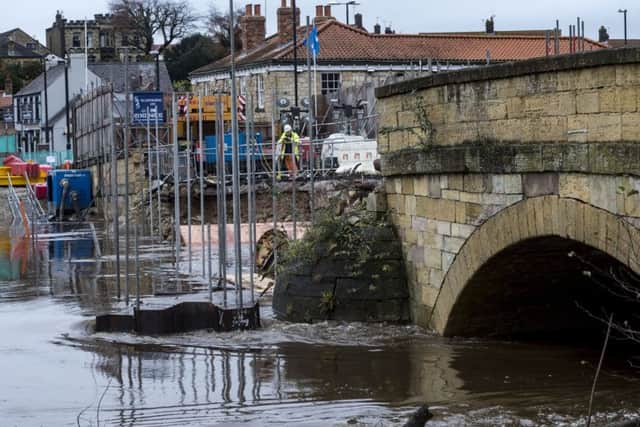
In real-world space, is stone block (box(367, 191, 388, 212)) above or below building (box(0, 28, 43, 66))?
below

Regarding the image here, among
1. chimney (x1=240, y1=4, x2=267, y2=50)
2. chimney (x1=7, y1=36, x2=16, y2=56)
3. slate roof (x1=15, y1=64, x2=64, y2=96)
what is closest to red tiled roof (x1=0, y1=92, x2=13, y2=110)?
slate roof (x1=15, y1=64, x2=64, y2=96)

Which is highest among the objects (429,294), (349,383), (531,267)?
(531,267)

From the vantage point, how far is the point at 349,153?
110 feet

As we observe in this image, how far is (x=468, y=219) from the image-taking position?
1413 cm

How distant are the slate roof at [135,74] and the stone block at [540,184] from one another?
167ft

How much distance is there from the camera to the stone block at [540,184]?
12.2m

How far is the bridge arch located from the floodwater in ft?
1.45

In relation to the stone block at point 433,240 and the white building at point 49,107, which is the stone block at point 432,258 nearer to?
the stone block at point 433,240

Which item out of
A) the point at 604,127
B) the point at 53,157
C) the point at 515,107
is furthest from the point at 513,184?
the point at 53,157

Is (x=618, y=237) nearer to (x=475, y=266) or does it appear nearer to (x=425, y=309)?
(x=475, y=266)

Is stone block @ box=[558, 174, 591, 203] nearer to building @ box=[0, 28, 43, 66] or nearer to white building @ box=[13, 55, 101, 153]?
white building @ box=[13, 55, 101, 153]

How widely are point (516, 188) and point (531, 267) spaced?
4.75ft

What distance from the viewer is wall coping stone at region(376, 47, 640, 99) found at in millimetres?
11000

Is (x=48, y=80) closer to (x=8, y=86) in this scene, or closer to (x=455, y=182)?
(x=8, y=86)
